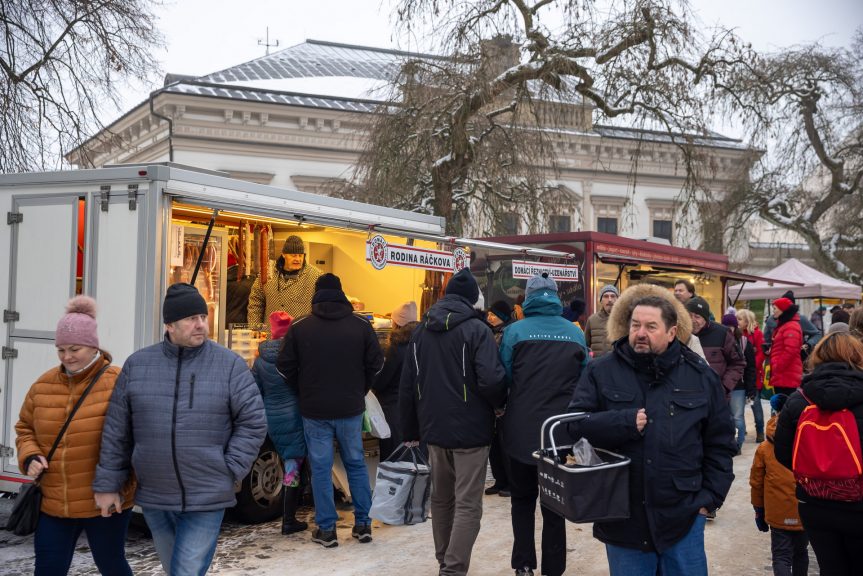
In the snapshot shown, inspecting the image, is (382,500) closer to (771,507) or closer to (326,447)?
(326,447)

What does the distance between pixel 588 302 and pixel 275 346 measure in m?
6.29

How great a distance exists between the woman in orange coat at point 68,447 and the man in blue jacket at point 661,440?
2.28 metres

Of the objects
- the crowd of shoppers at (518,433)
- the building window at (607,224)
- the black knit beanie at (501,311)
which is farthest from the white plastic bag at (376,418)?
the building window at (607,224)

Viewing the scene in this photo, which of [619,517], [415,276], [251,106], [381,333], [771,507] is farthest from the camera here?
[251,106]

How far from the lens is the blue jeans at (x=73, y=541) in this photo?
4.15 meters

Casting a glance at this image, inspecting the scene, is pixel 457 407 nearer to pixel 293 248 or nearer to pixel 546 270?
pixel 293 248

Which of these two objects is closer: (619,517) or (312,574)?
(619,517)

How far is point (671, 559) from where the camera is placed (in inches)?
150

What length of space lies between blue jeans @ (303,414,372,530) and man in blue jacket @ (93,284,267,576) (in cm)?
257

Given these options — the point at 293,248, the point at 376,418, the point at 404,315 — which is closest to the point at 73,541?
the point at 376,418

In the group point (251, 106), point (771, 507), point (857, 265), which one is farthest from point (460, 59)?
point (857, 265)

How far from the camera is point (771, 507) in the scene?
194 inches

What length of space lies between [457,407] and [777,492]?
1951 mm

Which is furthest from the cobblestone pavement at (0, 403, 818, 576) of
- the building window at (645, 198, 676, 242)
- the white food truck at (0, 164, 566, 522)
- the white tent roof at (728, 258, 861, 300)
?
the building window at (645, 198, 676, 242)
